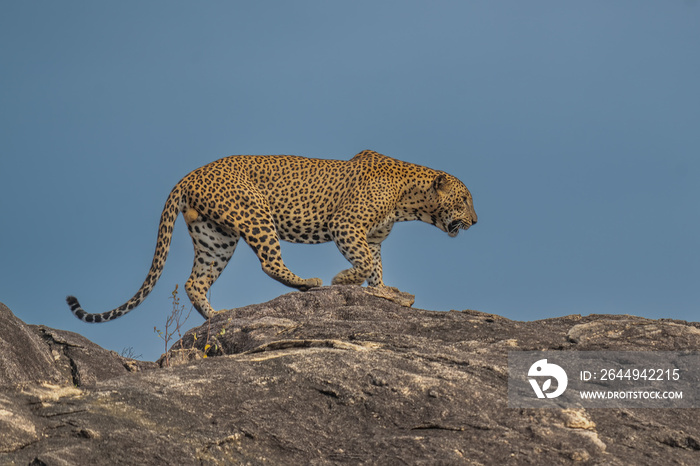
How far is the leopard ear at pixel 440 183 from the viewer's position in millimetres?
15008

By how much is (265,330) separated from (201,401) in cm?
368

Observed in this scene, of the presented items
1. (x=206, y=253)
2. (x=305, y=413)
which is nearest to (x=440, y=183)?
(x=206, y=253)

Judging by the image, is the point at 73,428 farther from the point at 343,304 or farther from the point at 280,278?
the point at 280,278

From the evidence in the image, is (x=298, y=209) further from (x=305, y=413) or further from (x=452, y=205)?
(x=305, y=413)

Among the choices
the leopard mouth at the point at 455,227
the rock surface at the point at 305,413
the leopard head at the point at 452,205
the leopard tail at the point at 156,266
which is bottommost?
the rock surface at the point at 305,413

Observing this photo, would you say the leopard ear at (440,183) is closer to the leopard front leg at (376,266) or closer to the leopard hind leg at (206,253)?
the leopard front leg at (376,266)

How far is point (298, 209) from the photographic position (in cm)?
1472

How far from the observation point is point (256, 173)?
48.2 ft

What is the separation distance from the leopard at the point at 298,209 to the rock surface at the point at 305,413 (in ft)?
16.8

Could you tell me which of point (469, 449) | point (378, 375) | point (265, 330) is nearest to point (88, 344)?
point (265, 330)

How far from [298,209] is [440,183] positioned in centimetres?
261

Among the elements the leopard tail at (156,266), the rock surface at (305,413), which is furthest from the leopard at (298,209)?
the rock surface at (305,413)

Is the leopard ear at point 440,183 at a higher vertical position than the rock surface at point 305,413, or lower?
higher

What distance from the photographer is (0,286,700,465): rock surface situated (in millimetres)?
Answer: 5844
